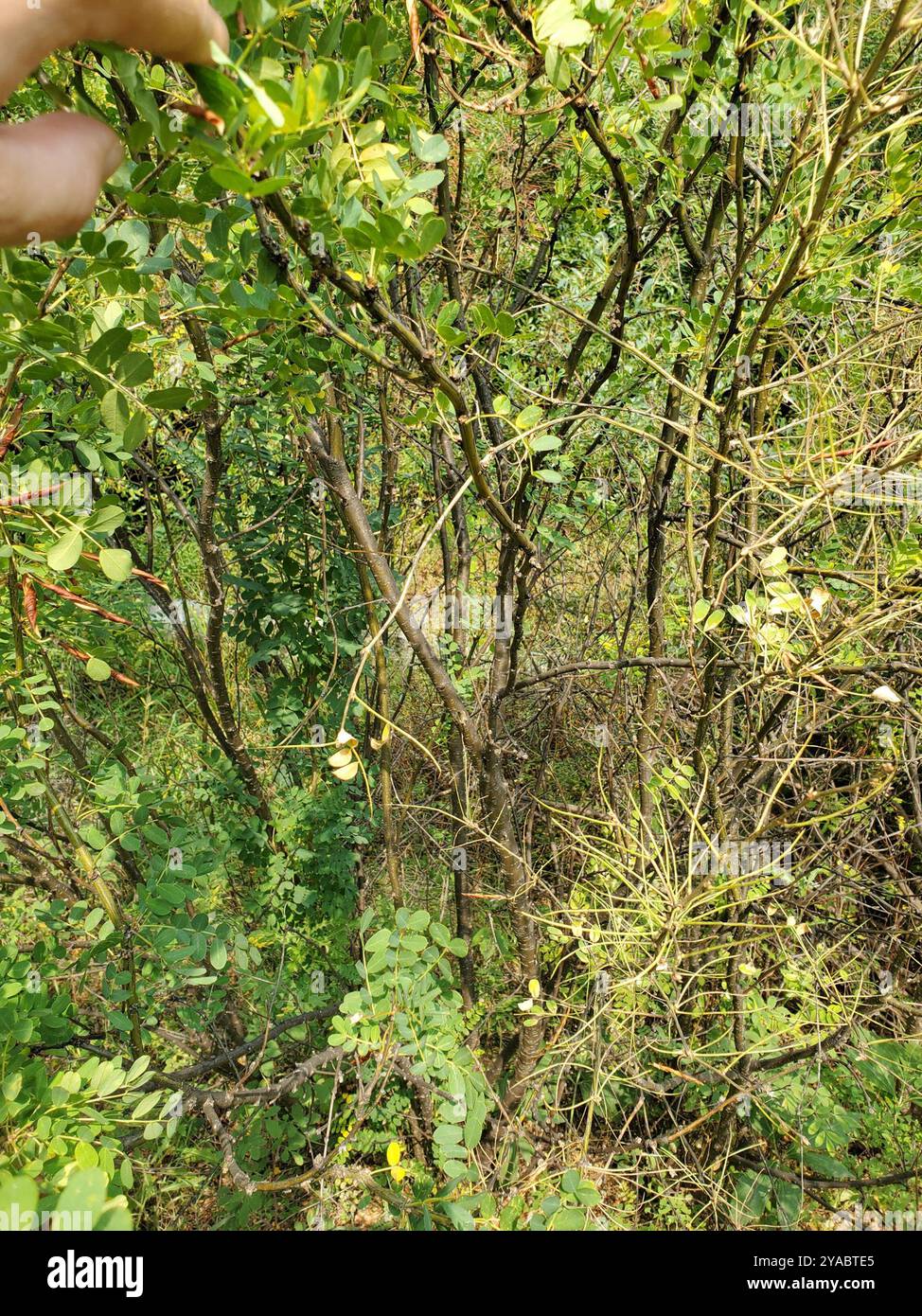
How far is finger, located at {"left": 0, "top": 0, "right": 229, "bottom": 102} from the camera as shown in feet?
1.30

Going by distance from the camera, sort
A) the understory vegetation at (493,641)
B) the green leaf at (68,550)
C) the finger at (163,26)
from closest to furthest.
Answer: the finger at (163,26) → the green leaf at (68,550) → the understory vegetation at (493,641)

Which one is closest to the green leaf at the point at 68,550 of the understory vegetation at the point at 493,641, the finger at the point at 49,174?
the understory vegetation at the point at 493,641

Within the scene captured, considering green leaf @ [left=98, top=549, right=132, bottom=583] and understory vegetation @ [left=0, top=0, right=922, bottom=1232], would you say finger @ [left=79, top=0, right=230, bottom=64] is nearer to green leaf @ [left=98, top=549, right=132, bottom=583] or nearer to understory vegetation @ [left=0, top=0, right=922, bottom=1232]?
understory vegetation @ [left=0, top=0, right=922, bottom=1232]

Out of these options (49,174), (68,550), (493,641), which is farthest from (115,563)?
(493,641)

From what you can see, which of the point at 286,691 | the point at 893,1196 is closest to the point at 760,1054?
the point at 893,1196

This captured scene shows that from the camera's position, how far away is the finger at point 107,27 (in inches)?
15.6

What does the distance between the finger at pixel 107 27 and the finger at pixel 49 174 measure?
3cm

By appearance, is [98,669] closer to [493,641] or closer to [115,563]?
[115,563]

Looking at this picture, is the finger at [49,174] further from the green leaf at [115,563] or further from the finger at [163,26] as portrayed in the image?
the green leaf at [115,563]

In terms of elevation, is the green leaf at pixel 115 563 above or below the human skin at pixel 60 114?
below

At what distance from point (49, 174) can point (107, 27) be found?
0.09 m

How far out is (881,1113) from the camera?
1.62 meters

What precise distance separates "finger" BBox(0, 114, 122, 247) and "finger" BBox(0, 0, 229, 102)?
33 millimetres

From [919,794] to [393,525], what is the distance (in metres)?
1.27
